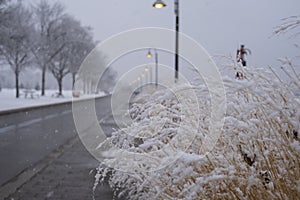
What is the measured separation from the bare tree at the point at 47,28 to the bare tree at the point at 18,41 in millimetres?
3732

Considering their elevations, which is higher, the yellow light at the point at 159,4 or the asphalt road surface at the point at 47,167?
the yellow light at the point at 159,4

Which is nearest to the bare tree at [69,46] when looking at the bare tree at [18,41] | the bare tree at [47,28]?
the bare tree at [47,28]

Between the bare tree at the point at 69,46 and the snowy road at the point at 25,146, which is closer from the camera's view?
the snowy road at the point at 25,146

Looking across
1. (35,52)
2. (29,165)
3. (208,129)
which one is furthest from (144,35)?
(35,52)

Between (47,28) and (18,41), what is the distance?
10237 millimetres

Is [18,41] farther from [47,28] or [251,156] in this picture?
[251,156]

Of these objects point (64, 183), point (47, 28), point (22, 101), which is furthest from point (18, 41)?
point (64, 183)

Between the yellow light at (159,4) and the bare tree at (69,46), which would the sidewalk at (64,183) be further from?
the bare tree at (69,46)

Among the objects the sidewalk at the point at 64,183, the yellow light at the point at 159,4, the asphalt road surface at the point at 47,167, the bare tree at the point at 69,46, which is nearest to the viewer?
the sidewalk at the point at 64,183

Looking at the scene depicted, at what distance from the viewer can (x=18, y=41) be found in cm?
2856

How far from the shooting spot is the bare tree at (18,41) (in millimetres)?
26984

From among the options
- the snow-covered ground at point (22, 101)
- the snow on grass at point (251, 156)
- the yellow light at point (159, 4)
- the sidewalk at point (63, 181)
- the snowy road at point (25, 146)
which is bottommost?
the snowy road at point (25, 146)

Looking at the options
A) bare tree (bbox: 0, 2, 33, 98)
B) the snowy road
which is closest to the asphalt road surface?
the snowy road

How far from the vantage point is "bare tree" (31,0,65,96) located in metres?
36.2
